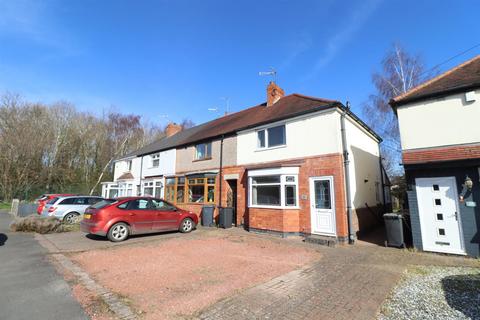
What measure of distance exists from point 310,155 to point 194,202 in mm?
8553

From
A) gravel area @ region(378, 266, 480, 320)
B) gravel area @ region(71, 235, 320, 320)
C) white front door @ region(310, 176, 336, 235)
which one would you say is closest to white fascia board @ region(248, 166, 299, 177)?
white front door @ region(310, 176, 336, 235)

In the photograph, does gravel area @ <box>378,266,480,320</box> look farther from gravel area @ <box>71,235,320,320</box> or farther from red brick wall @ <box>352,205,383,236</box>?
red brick wall @ <box>352,205,383,236</box>

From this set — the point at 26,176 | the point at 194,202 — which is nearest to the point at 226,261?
the point at 194,202

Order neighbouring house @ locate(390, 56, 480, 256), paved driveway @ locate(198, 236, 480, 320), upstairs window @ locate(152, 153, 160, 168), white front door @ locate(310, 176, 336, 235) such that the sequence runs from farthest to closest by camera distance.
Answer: upstairs window @ locate(152, 153, 160, 168)
white front door @ locate(310, 176, 336, 235)
neighbouring house @ locate(390, 56, 480, 256)
paved driveway @ locate(198, 236, 480, 320)

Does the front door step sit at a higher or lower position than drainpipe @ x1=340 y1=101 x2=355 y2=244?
lower

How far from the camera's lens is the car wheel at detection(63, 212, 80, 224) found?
45.0ft

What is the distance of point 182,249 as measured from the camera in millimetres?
7980

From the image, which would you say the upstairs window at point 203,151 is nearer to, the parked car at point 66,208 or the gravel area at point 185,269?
the parked car at point 66,208

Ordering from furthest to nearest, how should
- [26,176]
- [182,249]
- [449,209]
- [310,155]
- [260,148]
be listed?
[26,176], [260,148], [310,155], [182,249], [449,209]

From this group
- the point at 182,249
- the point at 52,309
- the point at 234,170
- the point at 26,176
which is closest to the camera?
the point at 52,309

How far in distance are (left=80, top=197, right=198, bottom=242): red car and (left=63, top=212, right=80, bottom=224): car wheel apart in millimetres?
5280

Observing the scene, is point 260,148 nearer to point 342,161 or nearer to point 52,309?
point 342,161

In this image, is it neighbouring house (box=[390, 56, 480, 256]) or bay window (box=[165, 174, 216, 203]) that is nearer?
neighbouring house (box=[390, 56, 480, 256])

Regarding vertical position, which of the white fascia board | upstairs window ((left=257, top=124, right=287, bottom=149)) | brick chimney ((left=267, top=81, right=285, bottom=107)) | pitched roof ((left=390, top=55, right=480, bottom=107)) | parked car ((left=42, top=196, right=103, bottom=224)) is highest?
brick chimney ((left=267, top=81, right=285, bottom=107))
